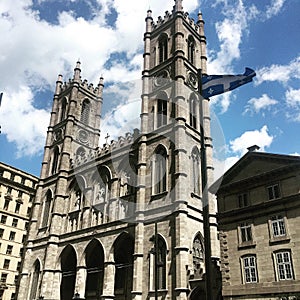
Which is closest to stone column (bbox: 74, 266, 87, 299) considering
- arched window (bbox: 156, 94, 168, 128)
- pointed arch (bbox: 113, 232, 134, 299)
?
pointed arch (bbox: 113, 232, 134, 299)

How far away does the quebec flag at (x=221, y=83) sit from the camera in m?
13.5

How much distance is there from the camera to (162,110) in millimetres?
39125

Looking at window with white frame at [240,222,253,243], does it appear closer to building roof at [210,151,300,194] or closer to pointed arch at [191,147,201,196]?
building roof at [210,151,300,194]

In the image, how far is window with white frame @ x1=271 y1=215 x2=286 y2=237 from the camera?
76.0 ft

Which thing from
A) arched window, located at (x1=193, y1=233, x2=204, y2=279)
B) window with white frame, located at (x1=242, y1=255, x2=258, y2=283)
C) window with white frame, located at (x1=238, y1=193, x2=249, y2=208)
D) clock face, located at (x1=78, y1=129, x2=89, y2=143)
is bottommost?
window with white frame, located at (x1=242, y1=255, x2=258, y2=283)

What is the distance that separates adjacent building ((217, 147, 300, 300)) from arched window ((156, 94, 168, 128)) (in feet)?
42.6

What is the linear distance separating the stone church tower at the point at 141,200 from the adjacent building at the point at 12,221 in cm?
821

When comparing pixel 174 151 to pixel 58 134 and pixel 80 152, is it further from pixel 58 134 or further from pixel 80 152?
pixel 58 134

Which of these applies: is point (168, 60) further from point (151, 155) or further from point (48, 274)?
point (48, 274)

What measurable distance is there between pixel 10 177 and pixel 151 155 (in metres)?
31.2

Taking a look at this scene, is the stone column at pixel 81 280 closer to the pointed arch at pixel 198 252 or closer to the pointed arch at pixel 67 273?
the pointed arch at pixel 67 273

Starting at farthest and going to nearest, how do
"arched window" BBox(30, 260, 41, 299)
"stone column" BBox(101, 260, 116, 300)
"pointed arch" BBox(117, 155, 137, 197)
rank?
1. "arched window" BBox(30, 260, 41, 299)
2. "pointed arch" BBox(117, 155, 137, 197)
3. "stone column" BBox(101, 260, 116, 300)

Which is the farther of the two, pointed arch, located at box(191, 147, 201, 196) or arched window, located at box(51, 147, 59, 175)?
arched window, located at box(51, 147, 59, 175)

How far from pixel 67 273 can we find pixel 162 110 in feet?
72.0
